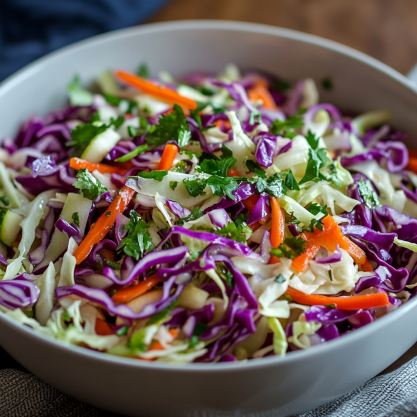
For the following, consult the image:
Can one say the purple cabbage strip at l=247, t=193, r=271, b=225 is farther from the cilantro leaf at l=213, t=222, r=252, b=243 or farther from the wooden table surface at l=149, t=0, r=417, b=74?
the wooden table surface at l=149, t=0, r=417, b=74

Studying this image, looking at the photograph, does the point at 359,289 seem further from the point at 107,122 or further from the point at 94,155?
the point at 107,122

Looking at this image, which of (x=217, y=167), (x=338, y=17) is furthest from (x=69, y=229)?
(x=338, y=17)

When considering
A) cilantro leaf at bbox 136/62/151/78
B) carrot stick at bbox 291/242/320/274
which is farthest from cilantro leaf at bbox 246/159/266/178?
cilantro leaf at bbox 136/62/151/78

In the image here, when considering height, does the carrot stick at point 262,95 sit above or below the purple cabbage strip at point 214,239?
above

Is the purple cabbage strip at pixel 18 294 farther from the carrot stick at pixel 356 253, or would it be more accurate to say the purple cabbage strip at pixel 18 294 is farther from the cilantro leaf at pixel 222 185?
the carrot stick at pixel 356 253

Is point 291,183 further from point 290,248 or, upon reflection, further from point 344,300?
point 344,300

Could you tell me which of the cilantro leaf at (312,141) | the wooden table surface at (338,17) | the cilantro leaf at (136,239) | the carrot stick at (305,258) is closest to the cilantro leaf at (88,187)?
the cilantro leaf at (136,239)

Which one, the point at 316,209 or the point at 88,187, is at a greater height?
the point at 316,209
